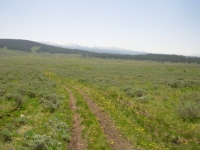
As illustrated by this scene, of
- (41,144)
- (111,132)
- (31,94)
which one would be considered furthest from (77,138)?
(31,94)

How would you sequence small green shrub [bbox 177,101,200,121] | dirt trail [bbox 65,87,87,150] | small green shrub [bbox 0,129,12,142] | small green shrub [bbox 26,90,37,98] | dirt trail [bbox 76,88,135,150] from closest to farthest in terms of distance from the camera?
small green shrub [bbox 0,129,12,142] → dirt trail [bbox 65,87,87,150] → dirt trail [bbox 76,88,135,150] → small green shrub [bbox 177,101,200,121] → small green shrub [bbox 26,90,37,98]

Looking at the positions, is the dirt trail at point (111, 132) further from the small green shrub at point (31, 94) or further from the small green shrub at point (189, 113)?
the small green shrub at point (31, 94)

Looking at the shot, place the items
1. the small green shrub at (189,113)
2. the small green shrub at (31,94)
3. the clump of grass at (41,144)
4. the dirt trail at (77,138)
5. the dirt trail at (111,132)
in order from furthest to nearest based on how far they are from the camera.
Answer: the small green shrub at (31,94)
the small green shrub at (189,113)
the dirt trail at (111,132)
the dirt trail at (77,138)
the clump of grass at (41,144)

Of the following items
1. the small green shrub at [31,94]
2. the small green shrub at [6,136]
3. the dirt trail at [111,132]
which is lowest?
the small green shrub at [31,94]

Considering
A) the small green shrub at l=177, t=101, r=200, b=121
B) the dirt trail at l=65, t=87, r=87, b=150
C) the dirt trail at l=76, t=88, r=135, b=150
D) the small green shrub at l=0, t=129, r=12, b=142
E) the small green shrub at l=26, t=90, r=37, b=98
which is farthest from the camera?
the small green shrub at l=26, t=90, r=37, b=98

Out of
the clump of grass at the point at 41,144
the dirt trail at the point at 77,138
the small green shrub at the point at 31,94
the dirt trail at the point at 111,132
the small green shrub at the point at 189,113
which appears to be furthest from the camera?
the small green shrub at the point at 31,94

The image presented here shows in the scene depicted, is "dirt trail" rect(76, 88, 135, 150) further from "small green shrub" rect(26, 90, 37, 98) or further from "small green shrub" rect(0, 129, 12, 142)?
"small green shrub" rect(26, 90, 37, 98)

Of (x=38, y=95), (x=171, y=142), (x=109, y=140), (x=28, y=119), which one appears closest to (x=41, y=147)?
(x=109, y=140)

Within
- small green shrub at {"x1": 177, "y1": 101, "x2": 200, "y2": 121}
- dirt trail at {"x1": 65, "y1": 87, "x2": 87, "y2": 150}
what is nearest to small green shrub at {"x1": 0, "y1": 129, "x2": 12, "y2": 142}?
dirt trail at {"x1": 65, "y1": 87, "x2": 87, "y2": 150}

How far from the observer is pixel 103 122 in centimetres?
1319

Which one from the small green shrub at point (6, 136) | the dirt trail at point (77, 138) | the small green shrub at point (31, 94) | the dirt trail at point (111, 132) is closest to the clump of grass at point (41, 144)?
the dirt trail at point (77, 138)

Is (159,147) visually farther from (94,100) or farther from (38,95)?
(38,95)

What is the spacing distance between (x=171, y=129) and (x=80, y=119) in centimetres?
724

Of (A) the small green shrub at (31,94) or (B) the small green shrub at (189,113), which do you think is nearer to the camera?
(B) the small green shrub at (189,113)
